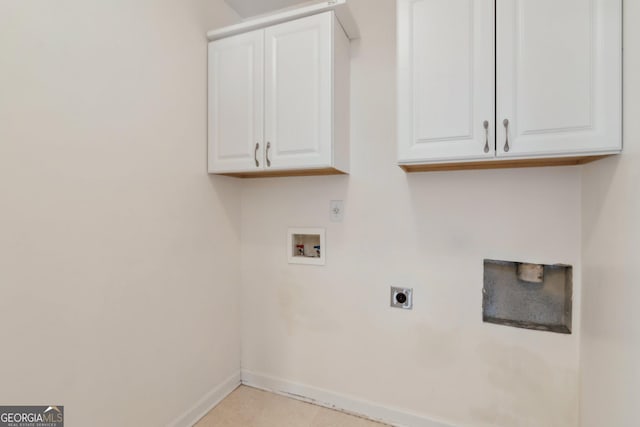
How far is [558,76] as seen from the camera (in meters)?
1.17

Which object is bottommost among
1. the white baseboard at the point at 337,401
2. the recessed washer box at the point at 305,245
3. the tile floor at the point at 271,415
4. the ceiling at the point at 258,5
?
the tile floor at the point at 271,415

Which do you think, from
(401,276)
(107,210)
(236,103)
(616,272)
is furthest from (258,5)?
(616,272)

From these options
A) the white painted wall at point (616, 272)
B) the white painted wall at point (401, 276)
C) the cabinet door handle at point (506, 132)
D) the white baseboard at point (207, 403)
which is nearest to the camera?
the white painted wall at point (616, 272)

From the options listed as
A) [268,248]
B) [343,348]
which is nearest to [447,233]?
[343,348]

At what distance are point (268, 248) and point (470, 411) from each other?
1.58 meters

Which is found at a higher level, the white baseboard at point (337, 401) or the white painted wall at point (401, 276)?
the white painted wall at point (401, 276)

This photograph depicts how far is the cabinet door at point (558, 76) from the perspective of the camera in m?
1.10

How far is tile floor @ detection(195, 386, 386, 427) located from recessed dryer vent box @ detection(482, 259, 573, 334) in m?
1.02

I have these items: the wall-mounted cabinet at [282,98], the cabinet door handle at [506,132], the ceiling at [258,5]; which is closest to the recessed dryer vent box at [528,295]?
the cabinet door handle at [506,132]

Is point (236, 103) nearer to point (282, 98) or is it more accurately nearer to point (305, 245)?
point (282, 98)

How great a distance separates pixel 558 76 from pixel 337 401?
2127 mm

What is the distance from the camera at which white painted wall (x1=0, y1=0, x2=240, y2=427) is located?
1.06m

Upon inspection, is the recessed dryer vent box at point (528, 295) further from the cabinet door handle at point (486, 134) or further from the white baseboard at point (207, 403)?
the white baseboard at point (207, 403)

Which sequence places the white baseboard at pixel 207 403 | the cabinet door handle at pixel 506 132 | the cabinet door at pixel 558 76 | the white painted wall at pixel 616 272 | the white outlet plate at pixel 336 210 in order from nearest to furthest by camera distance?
the white painted wall at pixel 616 272 → the cabinet door at pixel 558 76 → the cabinet door handle at pixel 506 132 → the white baseboard at pixel 207 403 → the white outlet plate at pixel 336 210
